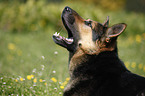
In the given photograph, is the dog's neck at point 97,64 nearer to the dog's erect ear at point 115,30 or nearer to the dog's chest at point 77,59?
the dog's chest at point 77,59

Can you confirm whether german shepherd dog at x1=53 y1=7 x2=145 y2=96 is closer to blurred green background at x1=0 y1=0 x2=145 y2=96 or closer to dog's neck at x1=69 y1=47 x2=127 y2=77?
dog's neck at x1=69 y1=47 x2=127 y2=77

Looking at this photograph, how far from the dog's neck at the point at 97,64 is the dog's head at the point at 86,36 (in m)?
0.09

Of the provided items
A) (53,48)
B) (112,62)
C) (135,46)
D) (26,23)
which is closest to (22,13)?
(26,23)

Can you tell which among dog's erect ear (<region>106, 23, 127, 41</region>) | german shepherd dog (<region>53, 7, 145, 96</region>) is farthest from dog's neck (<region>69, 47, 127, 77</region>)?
dog's erect ear (<region>106, 23, 127, 41</region>)

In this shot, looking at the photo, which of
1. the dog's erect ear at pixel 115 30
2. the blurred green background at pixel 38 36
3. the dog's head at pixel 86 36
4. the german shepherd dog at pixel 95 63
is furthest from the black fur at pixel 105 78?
the blurred green background at pixel 38 36

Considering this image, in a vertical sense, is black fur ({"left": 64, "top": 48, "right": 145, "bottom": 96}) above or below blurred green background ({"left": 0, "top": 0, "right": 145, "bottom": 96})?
below

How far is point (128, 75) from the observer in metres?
2.88

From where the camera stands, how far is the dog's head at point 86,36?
10.8ft

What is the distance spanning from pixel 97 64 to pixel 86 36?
1.99 ft

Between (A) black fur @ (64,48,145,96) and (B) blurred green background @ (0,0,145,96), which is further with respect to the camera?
(B) blurred green background @ (0,0,145,96)

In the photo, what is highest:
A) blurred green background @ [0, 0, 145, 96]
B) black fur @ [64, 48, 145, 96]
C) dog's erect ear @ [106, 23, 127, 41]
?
blurred green background @ [0, 0, 145, 96]

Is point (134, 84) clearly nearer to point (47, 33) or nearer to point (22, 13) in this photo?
point (47, 33)

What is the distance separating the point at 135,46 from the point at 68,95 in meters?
7.12

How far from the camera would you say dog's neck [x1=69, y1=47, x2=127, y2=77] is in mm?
3092
